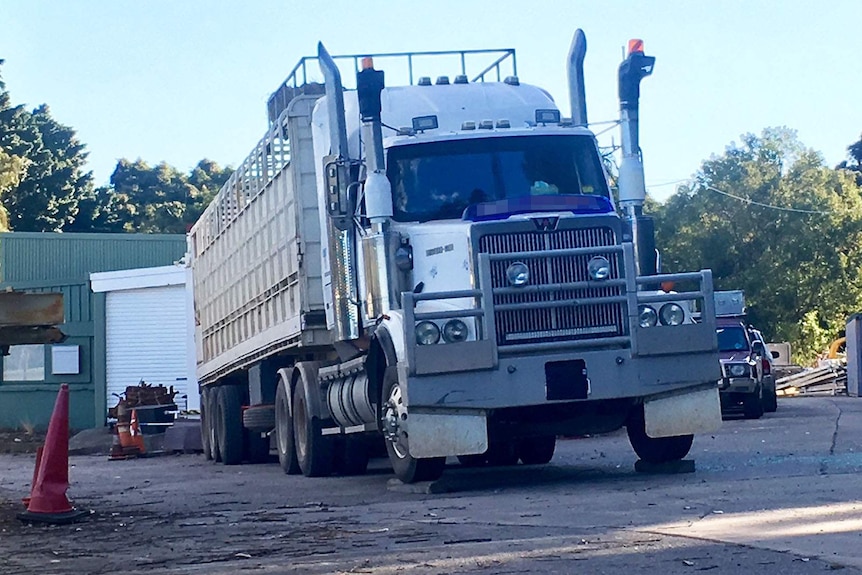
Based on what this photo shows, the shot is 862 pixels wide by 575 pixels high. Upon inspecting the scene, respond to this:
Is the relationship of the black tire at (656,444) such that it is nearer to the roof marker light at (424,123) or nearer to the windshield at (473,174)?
the windshield at (473,174)

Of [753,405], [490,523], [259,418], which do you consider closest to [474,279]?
[490,523]

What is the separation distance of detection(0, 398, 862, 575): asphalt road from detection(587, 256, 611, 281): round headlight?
5.93 ft

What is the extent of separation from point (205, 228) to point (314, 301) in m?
8.38

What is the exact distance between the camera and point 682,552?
7625mm

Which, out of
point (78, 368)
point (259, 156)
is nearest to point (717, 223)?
point (78, 368)

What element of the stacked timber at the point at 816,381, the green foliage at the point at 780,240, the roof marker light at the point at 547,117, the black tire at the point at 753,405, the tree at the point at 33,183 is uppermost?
the tree at the point at 33,183

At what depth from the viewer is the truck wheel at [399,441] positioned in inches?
469

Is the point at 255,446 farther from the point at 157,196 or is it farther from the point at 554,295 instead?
the point at 157,196

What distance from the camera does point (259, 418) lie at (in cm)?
1836

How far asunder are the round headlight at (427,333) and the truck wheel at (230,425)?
899cm

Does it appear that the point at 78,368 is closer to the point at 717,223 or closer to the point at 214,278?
the point at 214,278

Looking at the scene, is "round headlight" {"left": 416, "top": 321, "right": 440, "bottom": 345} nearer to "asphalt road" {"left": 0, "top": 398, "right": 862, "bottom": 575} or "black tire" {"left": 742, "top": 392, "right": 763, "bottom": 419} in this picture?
"asphalt road" {"left": 0, "top": 398, "right": 862, "bottom": 575}

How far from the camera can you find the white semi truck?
1163cm

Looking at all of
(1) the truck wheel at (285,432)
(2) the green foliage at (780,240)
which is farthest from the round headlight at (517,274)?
(2) the green foliage at (780,240)
